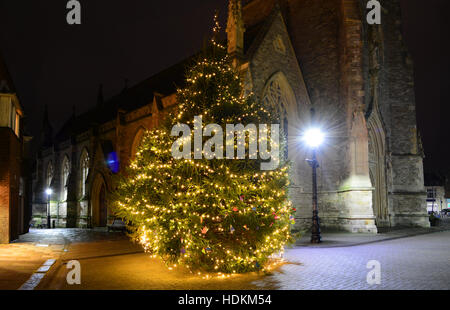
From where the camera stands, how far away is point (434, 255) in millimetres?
11586

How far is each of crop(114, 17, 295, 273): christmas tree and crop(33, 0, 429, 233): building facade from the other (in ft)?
29.5

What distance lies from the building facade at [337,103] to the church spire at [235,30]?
0.05 meters

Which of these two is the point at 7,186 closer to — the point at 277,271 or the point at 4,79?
the point at 4,79

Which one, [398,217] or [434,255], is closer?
[434,255]

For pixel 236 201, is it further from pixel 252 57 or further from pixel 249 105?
pixel 252 57

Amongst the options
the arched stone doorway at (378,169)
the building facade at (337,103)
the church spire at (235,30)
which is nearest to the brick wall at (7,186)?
the building facade at (337,103)

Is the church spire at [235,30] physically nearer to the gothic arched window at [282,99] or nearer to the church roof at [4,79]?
the gothic arched window at [282,99]

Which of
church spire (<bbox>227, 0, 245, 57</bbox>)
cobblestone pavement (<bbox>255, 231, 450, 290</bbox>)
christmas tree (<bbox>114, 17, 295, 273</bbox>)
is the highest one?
church spire (<bbox>227, 0, 245, 57</bbox>)

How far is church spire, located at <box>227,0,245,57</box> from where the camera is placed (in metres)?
19.0

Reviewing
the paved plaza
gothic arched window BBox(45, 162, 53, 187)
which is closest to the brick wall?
the paved plaza

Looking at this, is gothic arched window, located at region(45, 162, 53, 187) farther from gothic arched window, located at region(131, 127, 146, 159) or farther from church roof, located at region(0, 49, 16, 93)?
church roof, located at region(0, 49, 16, 93)

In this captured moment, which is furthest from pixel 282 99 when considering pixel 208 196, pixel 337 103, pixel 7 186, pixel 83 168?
pixel 83 168
